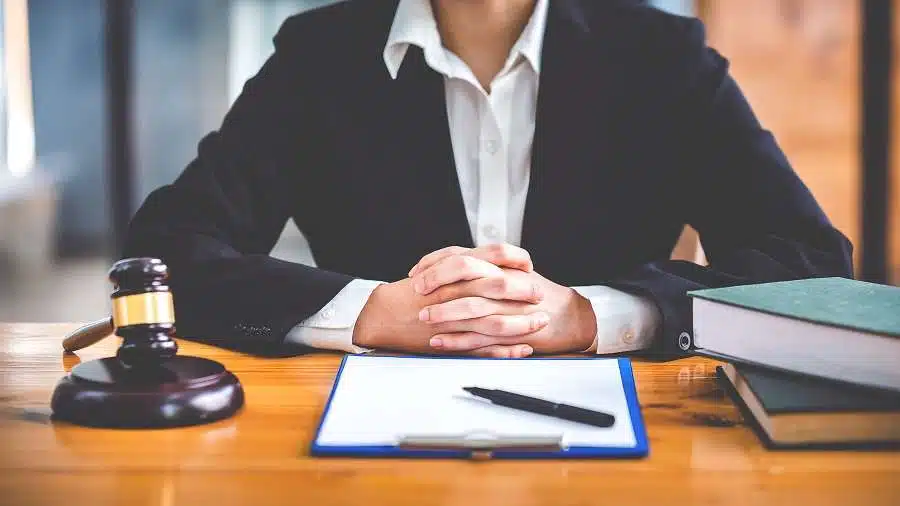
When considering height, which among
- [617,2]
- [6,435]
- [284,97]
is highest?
[617,2]

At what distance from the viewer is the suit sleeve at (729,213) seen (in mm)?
1177

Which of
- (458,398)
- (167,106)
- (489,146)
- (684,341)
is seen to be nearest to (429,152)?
(489,146)

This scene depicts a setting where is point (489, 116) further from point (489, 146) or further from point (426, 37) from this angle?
point (426, 37)

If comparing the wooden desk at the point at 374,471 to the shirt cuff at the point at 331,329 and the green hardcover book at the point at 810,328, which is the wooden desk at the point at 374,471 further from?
the shirt cuff at the point at 331,329

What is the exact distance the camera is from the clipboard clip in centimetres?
70

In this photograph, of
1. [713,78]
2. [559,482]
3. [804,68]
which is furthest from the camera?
[804,68]

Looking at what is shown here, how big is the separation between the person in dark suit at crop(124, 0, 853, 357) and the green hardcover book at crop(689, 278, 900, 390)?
0.52 meters

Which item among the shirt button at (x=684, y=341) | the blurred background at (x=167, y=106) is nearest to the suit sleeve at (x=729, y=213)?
the shirt button at (x=684, y=341)

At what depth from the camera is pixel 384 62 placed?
161 centimetres

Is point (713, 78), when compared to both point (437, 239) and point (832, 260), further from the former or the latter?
point (437, 239)

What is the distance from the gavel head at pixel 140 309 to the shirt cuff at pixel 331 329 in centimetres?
31

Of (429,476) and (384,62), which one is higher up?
(384,62)

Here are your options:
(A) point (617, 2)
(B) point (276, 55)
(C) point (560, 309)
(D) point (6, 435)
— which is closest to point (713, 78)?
(A) point (617, 2)

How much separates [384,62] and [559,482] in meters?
1.08
